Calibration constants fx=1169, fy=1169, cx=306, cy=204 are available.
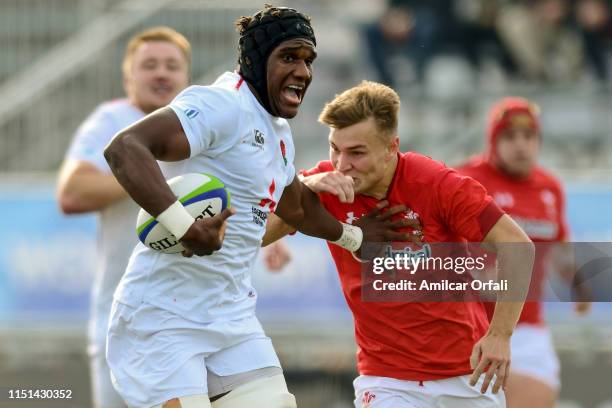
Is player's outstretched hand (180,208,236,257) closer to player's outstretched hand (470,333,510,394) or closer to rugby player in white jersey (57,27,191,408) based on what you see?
player's outstretched hand (470,333,510,394)

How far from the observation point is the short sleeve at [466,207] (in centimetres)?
518

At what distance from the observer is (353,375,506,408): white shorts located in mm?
5336

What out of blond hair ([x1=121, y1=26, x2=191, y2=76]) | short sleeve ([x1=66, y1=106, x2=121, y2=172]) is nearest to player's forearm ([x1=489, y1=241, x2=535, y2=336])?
short sleeve ([x1=66, y1=106, x2=121, y2=172])

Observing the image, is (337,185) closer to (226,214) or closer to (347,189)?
(347,189)

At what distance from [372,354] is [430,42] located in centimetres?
Result: 877

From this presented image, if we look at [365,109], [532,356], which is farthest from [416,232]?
[532,356]

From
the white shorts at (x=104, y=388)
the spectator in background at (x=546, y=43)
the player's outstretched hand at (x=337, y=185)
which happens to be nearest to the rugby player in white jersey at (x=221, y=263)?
the player's outstretched hand at (x=337, y=185)

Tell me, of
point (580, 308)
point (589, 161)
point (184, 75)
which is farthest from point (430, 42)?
point (184, 75)

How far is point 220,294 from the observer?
467 centimetres

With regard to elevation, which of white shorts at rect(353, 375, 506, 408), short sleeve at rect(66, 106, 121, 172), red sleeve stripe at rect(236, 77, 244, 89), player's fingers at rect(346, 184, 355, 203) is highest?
short sleeve at rect(66, 106, 121, 172)

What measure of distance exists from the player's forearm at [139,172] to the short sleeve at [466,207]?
157 centimetres

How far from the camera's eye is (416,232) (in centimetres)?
543

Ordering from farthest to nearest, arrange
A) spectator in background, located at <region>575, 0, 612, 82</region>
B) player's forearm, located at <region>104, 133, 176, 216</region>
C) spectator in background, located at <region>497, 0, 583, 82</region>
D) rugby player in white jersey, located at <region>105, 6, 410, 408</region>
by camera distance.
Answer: spectator in background, located at <region>497, 0, 583, 82</region> < spectator in background, located at <region>575, 0, 612, 82</region> < rugby player in white jersey, located at <region>105, 6, 410, 408</region> < player's forearm, located at <region>104, 133, 176, 216</region>

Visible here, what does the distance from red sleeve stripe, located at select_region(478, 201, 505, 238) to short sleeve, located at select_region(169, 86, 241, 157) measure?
126 centimetres
